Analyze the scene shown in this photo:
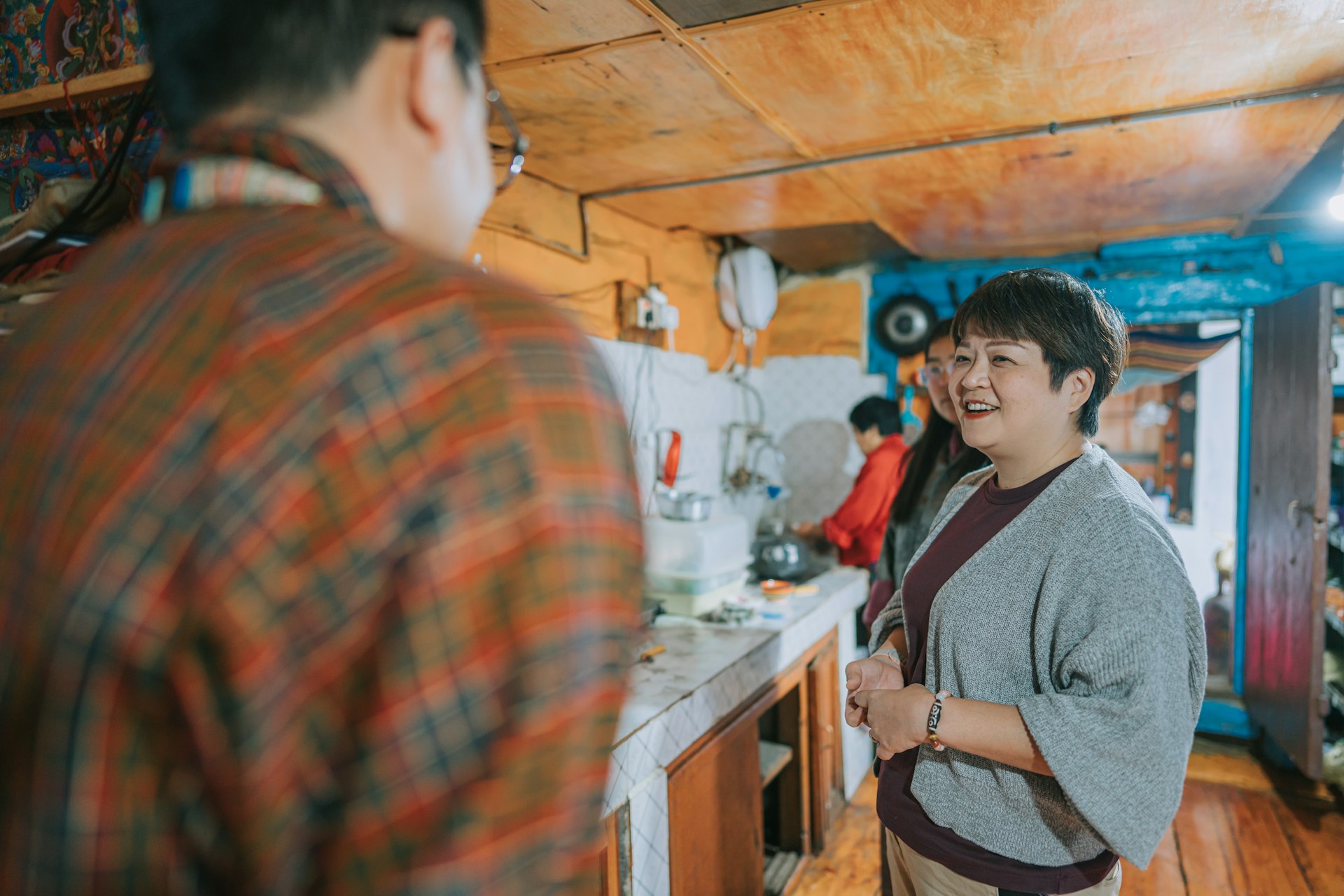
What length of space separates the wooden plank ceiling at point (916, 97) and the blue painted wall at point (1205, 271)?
0.58 m

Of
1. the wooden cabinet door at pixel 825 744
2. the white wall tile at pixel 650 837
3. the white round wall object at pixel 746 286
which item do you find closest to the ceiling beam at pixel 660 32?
the white wall tile at pixel 650 837

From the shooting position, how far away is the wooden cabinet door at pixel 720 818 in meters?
1.95

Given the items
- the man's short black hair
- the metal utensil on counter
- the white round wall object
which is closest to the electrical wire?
the metal utensil on counter

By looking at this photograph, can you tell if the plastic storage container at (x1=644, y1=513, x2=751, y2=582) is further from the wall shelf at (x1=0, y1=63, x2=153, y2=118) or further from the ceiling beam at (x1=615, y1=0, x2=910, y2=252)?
the wall shelf at (x1=0, y1=63, x2=153, y2=118)

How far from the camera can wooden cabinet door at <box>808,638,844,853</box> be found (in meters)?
2.90

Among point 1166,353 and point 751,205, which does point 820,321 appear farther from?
point 1166,353

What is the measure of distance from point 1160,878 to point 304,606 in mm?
3324

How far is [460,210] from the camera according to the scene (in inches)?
21.1

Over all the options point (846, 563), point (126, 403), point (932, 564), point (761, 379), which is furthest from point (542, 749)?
point (761, 379)

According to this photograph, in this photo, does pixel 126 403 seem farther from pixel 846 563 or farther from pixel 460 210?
pixel 846 563

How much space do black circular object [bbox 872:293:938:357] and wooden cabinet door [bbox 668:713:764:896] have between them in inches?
101

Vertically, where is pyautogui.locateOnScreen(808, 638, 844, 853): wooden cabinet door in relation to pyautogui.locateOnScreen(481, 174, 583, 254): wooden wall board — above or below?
below

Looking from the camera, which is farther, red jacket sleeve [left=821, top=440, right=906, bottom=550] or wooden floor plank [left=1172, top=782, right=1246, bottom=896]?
red jacket sleeve [left=821, top=440, right=906, bottom=550]

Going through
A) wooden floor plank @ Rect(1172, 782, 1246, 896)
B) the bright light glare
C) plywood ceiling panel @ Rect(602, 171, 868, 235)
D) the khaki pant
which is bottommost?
wooden floor plank @ Rect(1172, 782, 1246, 896)
